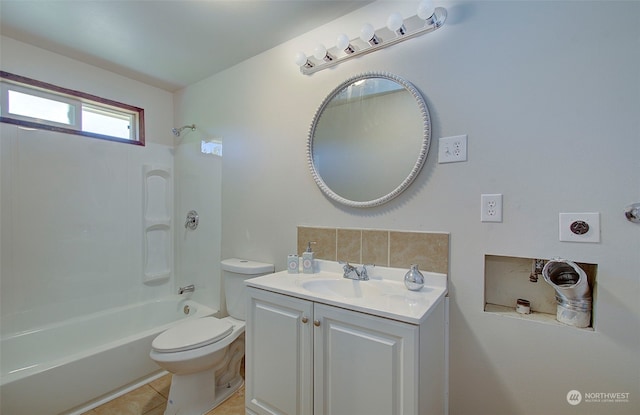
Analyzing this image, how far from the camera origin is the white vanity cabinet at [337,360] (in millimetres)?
928

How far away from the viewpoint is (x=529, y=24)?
43.0 inches

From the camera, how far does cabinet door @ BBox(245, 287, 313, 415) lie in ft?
3.78

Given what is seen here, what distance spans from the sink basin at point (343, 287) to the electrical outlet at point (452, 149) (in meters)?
0.69

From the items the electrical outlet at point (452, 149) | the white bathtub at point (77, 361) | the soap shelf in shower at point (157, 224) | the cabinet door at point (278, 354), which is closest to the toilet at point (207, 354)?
the cabinet door at point (278, 354)

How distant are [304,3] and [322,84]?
0.41m

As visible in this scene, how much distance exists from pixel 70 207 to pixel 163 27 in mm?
1497

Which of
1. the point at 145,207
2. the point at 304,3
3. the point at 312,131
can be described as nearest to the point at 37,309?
the point at 145,207

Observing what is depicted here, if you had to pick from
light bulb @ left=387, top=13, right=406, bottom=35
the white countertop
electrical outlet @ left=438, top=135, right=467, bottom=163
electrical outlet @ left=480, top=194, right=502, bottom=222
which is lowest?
the white countertop

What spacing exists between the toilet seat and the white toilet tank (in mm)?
132

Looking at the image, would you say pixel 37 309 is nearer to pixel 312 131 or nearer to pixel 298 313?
pixel 298 313

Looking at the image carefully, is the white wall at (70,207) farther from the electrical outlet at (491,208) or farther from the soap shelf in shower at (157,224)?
the electrical outlet at (491,208)

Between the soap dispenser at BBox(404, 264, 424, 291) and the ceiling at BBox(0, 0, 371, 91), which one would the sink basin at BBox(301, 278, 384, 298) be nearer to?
the soap dispenser at BBox(404, 264, 424, 291)

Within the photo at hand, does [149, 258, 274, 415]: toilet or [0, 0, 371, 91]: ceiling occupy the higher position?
[0, 0, 371, 91]: ceiling

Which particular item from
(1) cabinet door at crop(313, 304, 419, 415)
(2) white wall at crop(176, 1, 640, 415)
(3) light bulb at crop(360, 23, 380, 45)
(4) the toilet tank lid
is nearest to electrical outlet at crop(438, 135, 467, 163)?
(2) white wall at crop(176, 1, 640, 415)
